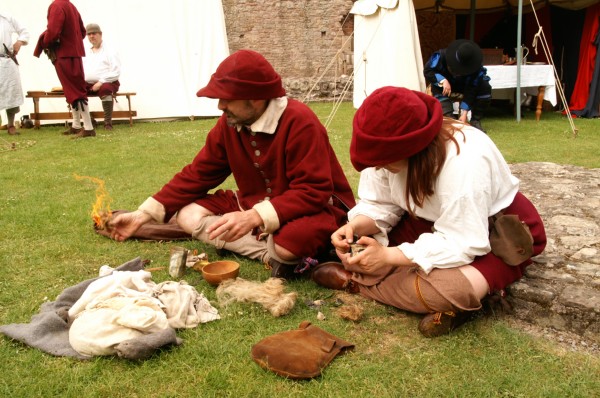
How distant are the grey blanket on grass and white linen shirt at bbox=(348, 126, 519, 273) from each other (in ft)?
3.47

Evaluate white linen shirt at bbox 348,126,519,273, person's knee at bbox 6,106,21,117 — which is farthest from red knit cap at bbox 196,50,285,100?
person's knee at bbox 6,106,21,117

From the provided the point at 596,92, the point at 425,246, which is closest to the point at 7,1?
the point at 425,246

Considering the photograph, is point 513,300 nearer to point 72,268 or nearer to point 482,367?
point 482,367

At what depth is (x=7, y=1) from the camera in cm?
900

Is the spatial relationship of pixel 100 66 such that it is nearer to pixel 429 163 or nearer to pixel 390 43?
pixel 390 43

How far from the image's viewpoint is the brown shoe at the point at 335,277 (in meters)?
2.57

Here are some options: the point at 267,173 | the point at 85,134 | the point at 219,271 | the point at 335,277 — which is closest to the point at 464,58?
the point at 267,173

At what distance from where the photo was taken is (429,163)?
200cm

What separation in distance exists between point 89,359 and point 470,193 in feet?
5.24

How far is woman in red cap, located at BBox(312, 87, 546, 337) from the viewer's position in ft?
6.31

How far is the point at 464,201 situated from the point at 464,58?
16.9ft

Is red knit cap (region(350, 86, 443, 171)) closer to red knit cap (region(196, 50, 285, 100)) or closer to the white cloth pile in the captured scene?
red knit cap (region(196, 50, 285, 100))

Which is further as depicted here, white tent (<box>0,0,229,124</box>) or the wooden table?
white tent (<box>0,0,229,124</box>)

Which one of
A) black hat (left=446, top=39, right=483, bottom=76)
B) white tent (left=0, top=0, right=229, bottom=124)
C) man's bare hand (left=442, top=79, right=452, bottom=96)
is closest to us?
black hat (left=446, top=39, right=483, bottom=76)
